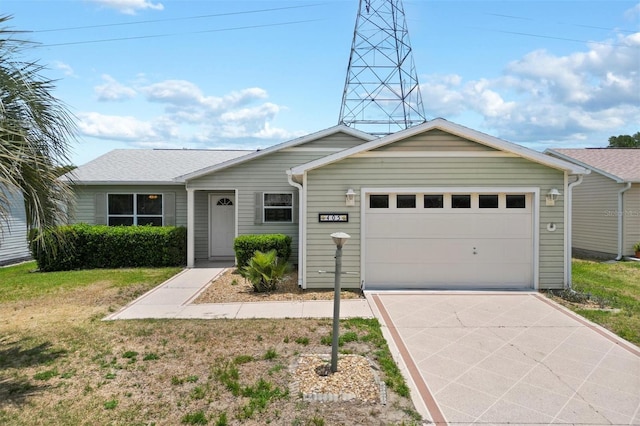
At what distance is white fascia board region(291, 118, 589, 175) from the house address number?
109 centimetres

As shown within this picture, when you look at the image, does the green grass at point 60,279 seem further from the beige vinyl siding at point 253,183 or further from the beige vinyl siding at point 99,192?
the beige vinyl siding at point 253,183

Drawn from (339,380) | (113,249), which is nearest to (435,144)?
(339,380)

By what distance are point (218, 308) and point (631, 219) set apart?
1410cm

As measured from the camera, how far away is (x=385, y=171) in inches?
350

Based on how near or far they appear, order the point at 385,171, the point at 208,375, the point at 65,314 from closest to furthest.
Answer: the point at 208,375 → the point at 65,314 → the point at 385,171

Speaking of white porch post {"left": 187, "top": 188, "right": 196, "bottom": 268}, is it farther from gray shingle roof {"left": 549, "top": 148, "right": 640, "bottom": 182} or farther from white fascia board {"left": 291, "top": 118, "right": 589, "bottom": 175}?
gray shingle roof {"left": 549, "top": 148, "right": 640, "bottom": 182}

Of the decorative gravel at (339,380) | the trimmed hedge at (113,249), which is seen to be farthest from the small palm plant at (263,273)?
the trimmed hedge at (113,249)

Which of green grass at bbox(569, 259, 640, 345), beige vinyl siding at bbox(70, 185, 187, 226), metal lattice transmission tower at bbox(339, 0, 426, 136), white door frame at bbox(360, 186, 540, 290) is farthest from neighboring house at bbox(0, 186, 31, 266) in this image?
green grass at bbox(569, 259, 640, 345)

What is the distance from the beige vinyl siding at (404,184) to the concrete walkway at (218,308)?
1.31 meters

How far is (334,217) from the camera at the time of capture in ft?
29.2

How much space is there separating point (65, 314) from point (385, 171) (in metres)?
6.88

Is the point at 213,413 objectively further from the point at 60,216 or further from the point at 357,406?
the point at 60,216

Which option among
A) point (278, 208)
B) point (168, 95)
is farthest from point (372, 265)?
point (168, 95)

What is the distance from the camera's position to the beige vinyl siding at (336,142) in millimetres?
12805
